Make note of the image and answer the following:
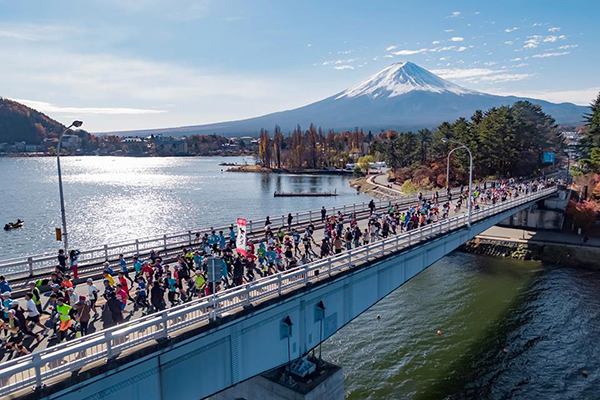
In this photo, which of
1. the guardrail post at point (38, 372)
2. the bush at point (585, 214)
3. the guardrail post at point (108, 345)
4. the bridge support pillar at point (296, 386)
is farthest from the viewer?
the bush at point (585, 214)

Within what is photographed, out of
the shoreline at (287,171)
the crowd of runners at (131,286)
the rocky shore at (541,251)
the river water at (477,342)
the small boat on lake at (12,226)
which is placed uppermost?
the crowd of runners at (131,286)

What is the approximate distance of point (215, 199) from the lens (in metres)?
86.4

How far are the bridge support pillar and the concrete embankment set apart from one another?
33791 mm

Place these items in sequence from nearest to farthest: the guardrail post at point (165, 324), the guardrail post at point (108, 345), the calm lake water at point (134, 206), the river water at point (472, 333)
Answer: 1. the guardrail post at point (108, 345)
2. the guardrail post at point (165, 324)
3. the river water at point (472, 333)
4. the calm lake water at point (134, 206)

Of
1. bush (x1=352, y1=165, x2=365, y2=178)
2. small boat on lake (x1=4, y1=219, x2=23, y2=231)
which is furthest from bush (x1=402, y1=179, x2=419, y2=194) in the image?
small boat on lake (x1=4, y1=219, x2=23, y2=231)

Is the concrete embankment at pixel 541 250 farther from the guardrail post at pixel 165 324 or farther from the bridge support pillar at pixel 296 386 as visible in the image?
the guardrail post at pixel 165 324

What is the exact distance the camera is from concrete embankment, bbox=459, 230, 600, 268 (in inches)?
1660

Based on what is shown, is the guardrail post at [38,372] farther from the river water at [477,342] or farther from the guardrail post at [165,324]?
the river water at [477,342]

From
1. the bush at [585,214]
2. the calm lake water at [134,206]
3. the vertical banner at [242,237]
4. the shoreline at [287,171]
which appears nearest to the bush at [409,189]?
the calm lake water at [134,206]

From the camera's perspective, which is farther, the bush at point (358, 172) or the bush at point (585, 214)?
the bush at point (358, 172)

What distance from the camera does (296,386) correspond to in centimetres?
1691

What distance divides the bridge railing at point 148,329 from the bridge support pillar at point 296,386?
12.8 feet

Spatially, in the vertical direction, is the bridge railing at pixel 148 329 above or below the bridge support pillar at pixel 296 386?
above

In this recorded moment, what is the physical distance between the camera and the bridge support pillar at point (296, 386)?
16.8 meters
